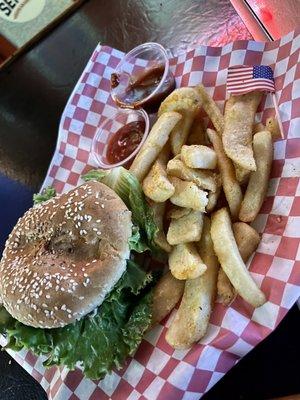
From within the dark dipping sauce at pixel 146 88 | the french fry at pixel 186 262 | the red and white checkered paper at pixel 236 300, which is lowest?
the red and white checkered paper at pixel 236 300

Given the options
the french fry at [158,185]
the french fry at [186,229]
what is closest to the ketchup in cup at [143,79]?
the french fry at [158,185]

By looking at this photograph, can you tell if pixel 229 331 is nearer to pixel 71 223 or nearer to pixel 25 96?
pixel 71 223

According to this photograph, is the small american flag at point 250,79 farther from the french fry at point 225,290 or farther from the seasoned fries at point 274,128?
the french fry at point 225,290

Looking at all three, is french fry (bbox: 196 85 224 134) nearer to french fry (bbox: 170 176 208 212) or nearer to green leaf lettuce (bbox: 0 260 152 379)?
french fry (bbox: 170 176 208 212)

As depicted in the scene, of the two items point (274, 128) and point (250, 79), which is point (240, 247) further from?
point (250, 79)

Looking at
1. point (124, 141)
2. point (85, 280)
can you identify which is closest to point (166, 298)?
point (85, 280)

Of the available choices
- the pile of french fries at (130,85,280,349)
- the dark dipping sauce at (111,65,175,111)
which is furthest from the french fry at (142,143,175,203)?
the dark dipping sauce at (111,65,175,111)
